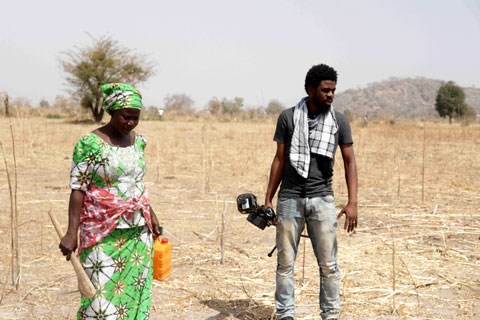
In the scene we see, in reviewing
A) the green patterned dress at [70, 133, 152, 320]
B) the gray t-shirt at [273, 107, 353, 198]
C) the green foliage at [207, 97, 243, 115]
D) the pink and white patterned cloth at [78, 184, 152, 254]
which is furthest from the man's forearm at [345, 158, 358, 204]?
the green foliage at [207, 97, 243, 115]

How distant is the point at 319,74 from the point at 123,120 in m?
1.13

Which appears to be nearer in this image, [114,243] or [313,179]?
[114,243]

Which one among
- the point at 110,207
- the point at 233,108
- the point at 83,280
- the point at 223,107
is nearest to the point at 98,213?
the point at 110,207

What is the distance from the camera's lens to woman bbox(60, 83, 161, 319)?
93.3 inches

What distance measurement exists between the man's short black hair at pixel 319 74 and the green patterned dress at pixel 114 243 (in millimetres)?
1053

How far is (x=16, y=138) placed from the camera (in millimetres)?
13375

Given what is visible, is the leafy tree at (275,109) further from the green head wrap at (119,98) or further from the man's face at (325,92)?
the green head wrap at (119,98)

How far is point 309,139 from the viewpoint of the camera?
9.61ft

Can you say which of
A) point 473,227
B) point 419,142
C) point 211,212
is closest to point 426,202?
point 473,227

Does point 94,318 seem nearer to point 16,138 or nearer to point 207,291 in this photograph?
point 207,291

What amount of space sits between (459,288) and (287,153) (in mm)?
1929

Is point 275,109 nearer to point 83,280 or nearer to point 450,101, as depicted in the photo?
point 450,101

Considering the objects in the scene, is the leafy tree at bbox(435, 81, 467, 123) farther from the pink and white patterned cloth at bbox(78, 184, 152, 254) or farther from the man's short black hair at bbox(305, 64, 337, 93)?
the pink and white patterned cloth at bbox(78, 184, 152, 254)

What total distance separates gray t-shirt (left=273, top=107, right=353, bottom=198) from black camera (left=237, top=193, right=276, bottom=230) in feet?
0.52
